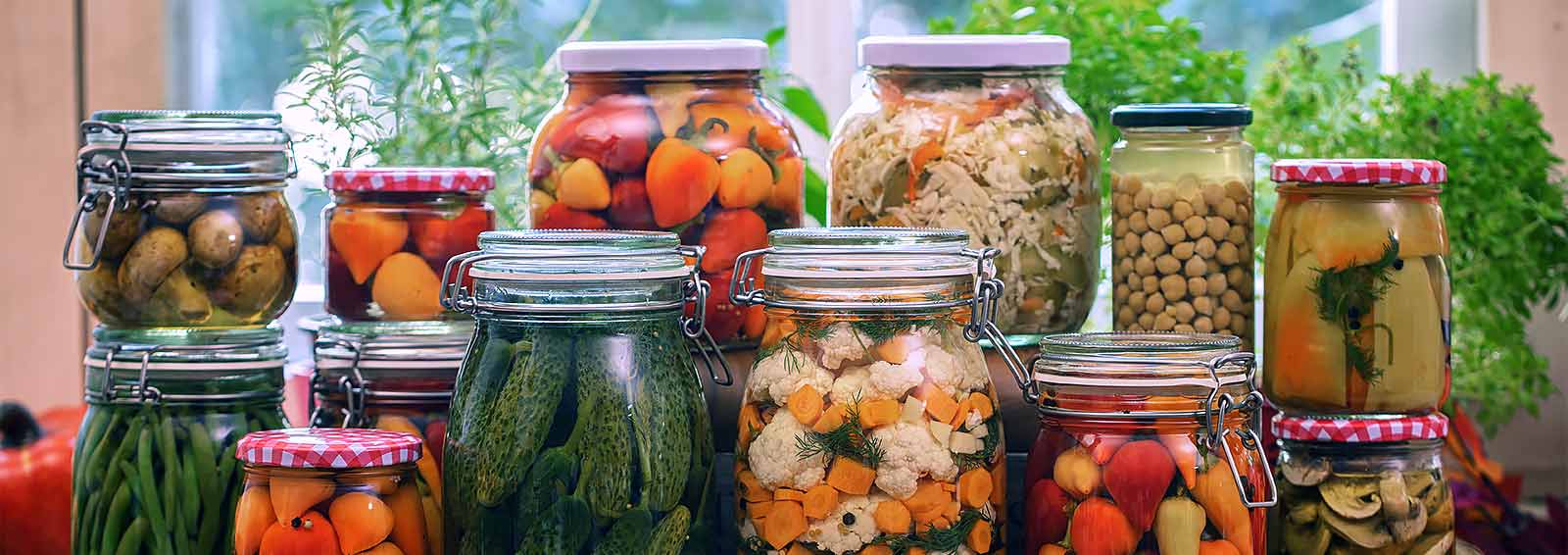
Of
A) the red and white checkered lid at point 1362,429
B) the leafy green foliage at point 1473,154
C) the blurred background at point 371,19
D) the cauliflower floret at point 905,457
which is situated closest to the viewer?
the cauliflower floret at point 905,457

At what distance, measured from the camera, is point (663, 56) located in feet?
2.97

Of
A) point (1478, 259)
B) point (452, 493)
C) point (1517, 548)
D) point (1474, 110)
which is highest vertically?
point (1474, 110)

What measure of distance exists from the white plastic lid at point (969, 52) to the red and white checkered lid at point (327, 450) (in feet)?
1.23

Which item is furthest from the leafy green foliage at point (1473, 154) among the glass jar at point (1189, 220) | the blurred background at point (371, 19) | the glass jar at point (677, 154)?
the glass jar at point (677, 154)

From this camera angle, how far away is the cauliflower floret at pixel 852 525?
742 millimetres

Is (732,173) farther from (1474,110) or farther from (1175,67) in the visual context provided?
(1474,110)

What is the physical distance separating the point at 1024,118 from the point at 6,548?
891mm

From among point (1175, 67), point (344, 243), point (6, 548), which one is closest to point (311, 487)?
point (344, 243)

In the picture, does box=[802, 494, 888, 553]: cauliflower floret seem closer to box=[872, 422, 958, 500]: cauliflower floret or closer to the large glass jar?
box=[872, 422, 958, 500]: cauliflower floret

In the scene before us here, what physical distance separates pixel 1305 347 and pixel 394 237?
22.0 inches

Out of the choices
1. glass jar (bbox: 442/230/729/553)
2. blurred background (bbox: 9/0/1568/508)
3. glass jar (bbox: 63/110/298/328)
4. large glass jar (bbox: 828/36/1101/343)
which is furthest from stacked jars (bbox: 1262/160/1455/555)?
blurred background (bbox: 9/0/1568/508)

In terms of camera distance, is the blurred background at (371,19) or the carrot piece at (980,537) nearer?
the carrot piece at (980,537)

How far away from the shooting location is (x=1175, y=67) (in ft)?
3.92

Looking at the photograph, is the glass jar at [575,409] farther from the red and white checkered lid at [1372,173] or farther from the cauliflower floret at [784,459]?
the red and white checkered lid at [1372,173]
